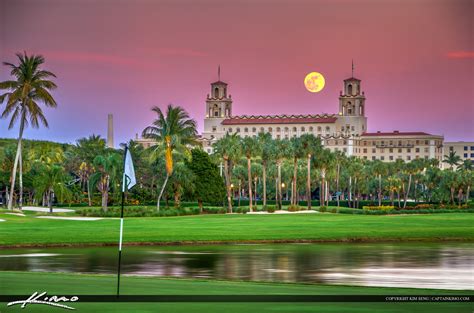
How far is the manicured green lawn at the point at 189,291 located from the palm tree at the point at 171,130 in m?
71.0

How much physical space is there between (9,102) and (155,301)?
6513cm

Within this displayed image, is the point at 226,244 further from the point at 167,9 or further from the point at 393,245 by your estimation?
the point at 167,9

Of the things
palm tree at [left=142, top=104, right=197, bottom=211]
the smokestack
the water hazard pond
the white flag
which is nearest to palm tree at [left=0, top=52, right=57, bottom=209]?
palm tree at [left=142, top=104, right=197, bottom=211]

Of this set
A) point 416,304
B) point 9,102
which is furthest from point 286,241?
point 9,102

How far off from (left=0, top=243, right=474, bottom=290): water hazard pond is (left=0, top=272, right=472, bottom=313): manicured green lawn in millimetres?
3457

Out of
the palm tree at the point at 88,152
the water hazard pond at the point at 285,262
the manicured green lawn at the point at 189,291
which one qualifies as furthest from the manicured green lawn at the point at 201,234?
the palm tree at the point at 88,152

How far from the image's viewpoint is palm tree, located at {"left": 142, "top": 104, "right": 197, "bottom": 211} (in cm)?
9669

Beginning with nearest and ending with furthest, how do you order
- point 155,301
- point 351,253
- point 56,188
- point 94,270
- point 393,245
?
point 155,301 < point 94,270 < point 351,253 < point 393,245 < point 56,188

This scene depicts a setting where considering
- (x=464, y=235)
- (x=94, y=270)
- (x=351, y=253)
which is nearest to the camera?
(x=94, y=270)

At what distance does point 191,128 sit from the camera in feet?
328

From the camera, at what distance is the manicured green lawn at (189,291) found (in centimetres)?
1683

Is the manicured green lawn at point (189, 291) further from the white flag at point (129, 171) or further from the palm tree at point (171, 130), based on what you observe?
the palm tree at point (171, 130)

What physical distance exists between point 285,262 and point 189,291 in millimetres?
13346

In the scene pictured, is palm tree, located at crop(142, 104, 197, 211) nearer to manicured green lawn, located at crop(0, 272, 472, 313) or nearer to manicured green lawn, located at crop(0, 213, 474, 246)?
manicured green lawn, located at crop(0, 213, 474, 246)
